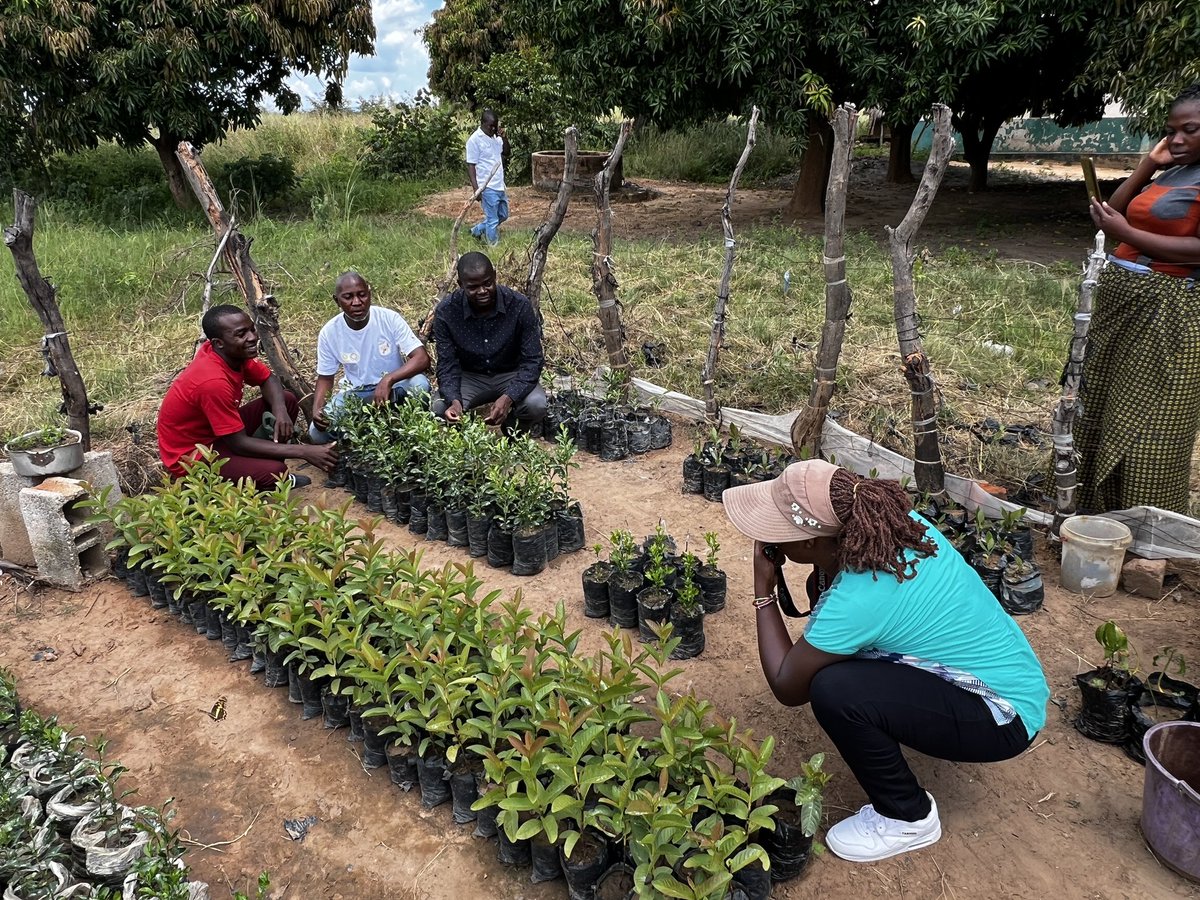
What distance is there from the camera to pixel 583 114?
15.0m

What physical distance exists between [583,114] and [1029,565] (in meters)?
13.4

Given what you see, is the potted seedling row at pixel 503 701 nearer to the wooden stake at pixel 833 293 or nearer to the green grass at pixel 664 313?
the wooden stake at pixel 833 293

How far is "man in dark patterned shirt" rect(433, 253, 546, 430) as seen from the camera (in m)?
5.00

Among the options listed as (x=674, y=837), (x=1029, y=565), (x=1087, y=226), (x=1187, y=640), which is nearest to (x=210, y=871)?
(x=674, y=837)

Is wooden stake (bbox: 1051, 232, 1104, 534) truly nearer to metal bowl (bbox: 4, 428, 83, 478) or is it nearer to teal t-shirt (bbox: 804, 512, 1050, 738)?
teal t-shirt (bbox: 804, 512, 1050, 738)

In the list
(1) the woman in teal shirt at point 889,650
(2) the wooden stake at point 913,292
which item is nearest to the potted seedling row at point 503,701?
(1) the woman in teal shirt at point 889,650

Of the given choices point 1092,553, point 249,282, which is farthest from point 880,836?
point 249,282

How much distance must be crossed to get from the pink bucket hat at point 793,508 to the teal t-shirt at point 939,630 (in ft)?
0.49

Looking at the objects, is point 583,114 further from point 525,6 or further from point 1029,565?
point 1029,565

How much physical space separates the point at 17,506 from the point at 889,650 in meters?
3.98

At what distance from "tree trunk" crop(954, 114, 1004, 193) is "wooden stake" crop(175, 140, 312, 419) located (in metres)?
9.80

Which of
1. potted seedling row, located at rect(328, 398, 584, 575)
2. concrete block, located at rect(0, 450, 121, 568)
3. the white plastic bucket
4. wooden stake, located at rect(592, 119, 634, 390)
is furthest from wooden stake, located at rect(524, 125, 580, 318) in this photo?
the white plastic bucket

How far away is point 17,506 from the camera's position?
3.98m

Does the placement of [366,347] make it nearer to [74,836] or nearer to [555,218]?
[555,218]
